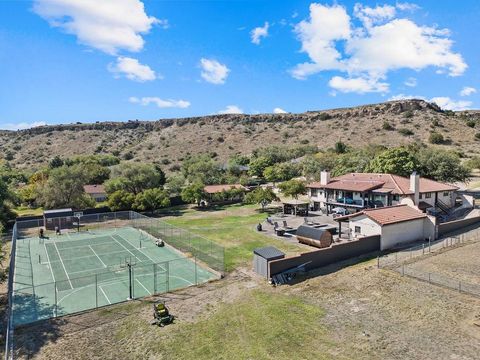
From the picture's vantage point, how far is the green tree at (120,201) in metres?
54.2

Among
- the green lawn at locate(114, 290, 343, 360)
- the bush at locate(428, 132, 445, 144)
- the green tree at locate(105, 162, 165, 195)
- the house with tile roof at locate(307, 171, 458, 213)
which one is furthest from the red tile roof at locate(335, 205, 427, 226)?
the bush at locate(428, 132, 445, 144)

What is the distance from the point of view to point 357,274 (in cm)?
2598

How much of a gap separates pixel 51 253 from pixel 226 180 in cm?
5038

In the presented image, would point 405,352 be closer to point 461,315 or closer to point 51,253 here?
point 461,315

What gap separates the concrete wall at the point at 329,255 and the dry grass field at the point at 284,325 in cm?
153

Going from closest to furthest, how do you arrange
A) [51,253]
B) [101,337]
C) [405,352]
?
[405,352] < [101,337] < [51,253]

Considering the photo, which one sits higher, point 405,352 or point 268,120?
point 268,120

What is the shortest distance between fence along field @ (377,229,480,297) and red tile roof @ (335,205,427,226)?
2762mm

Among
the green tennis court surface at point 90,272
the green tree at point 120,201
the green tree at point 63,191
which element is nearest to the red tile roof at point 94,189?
the green tree at point 63,191

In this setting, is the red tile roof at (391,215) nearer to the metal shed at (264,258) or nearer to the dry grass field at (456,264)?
the dry grass field at (456,264)

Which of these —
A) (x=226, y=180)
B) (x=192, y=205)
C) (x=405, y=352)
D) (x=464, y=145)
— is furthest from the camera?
(x=464, y=145)

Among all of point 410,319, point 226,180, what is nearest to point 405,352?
point 410,319

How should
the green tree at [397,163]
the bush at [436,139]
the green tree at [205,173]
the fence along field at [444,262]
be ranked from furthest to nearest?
the bush at [436,139] < the green tree at [205,173] < the green tree at [397,163] < the fence along field at [444,262]

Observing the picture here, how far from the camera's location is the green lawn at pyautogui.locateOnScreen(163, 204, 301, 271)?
106 ft
